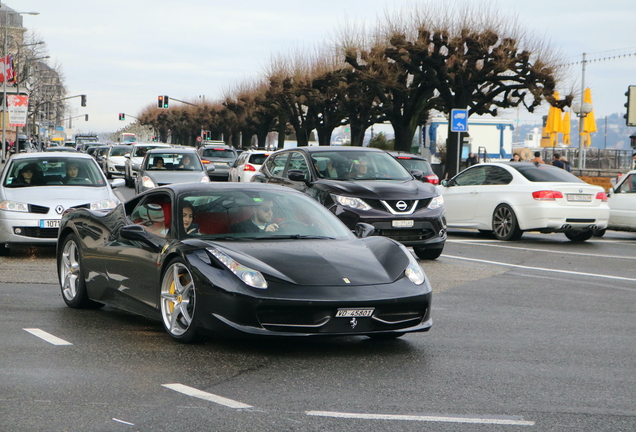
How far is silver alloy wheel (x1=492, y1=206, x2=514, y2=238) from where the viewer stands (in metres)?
17.9

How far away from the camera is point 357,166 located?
14875 millimetres

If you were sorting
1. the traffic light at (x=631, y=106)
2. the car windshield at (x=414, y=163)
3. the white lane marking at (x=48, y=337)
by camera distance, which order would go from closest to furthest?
the white lane marking at (x=48, y=337) < the car windshield at (x=414, y=163) < the traffic light at (x=631, y=106)

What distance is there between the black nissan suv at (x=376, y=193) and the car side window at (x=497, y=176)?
128 inches

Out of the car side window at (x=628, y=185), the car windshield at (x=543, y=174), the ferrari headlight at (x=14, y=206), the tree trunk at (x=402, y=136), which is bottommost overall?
the ferrari headlight at (x=14, y=206)

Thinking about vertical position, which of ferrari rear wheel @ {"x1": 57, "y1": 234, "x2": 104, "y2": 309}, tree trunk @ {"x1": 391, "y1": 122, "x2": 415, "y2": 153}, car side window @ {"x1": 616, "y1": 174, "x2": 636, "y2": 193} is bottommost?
ferrari rear wheel @ {"x1": 57, "y1": 234, "x2": 104, "y2": 309}

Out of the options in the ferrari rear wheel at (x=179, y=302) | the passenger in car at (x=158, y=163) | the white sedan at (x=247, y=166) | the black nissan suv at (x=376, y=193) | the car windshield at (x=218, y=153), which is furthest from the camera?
the car windshield at (x=218, y=153)

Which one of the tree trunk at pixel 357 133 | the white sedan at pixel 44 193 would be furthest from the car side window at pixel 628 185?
the tree trunk at pixel 357 133

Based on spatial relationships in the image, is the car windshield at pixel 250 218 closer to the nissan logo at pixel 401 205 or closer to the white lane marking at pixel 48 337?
the white lane marking at pixel 48 337

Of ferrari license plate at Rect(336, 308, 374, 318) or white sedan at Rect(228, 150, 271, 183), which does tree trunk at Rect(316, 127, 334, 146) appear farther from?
ferrari license plate at Rect(336, 308, 374, 318)

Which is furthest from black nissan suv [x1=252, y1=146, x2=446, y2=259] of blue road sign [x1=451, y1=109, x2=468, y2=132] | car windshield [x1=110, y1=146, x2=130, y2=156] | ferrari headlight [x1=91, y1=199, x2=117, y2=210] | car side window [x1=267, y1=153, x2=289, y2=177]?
car windshield [x1=110, y1=146, x2=130, y2=156]

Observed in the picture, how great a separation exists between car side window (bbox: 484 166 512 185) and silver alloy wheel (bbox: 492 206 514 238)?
1.71 feet

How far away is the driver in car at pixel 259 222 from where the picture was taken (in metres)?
7.40

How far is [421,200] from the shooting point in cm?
1362

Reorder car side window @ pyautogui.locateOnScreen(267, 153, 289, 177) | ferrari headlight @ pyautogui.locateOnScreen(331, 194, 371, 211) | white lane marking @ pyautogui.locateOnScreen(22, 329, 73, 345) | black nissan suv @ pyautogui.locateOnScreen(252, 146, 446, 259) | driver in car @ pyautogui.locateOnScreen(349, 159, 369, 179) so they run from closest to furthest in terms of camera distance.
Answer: white lane marking @ pyautogui.locateOnScreen(22, 329, 73, 345) → black nissan suv @ pyautogui.locateOnScreen(252, 146, 446, 259) → ferrari headlight @ pyautogui.locateOnScreen(331, 194, 371, 211) → driver in car @ pyautogui.locateOnScreen(349, 159, 369, 179) → car side window @ pyautogui.locateOnScreen(267, 153, 289, 177)
